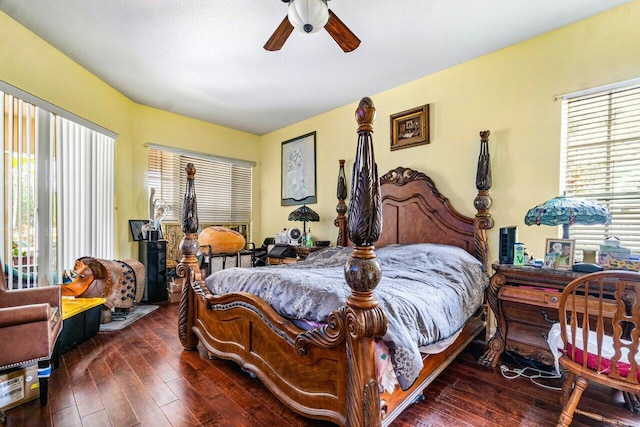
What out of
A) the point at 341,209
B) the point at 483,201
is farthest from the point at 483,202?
the point at 341,209

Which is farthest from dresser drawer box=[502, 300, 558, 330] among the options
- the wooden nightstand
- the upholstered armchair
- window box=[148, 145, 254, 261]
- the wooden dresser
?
window box=[148, 145, 254, 261]

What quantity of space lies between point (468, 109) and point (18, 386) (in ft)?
13.8

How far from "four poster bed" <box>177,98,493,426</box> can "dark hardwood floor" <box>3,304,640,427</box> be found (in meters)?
0.15

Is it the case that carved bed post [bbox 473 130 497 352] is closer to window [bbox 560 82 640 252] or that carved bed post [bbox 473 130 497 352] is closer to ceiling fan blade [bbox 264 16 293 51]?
window [bbox 560 82 640 252]

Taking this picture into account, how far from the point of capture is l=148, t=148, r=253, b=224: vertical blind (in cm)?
436

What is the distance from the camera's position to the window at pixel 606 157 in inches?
85.7

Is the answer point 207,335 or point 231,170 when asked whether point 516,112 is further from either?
point 231,170

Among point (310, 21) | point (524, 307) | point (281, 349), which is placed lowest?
point (281, 349)

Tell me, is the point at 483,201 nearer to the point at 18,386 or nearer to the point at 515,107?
the point at 515,107

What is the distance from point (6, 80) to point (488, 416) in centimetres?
436

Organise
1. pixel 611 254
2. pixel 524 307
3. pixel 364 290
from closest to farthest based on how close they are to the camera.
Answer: pixel 364 290
pixel 611 254
pixel 524 307

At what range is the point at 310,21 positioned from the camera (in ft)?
5.87

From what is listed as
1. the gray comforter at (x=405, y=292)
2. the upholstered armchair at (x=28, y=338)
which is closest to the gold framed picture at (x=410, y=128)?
the gray comforter at (x=405, y=292)

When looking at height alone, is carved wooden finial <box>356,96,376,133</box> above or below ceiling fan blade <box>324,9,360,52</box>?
below
